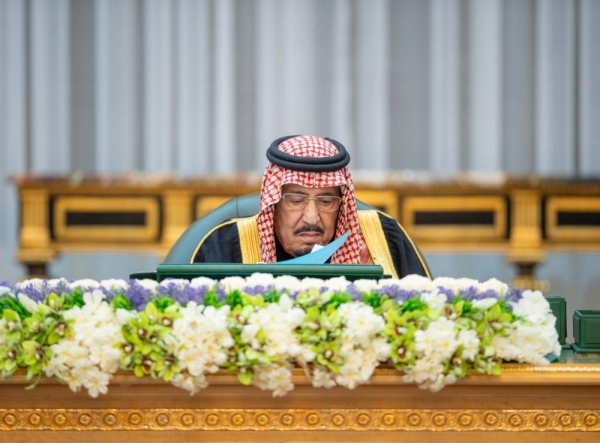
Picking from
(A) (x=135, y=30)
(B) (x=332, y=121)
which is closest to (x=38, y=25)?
(A) (x=135, y=30)

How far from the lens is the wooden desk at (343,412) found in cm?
184

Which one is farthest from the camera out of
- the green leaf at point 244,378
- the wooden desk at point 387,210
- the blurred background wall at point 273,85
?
the blurred background wall at point 273,85

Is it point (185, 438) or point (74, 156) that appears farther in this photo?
point (74, 156)

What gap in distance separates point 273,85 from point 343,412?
6420 millimetres

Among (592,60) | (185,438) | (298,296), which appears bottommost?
(185,438)

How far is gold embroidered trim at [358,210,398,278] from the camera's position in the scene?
9.59 ft

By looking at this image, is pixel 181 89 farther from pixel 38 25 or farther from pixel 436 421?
pixel 436 421

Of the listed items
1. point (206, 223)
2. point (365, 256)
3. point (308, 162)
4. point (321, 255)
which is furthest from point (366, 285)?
point (206, 223)

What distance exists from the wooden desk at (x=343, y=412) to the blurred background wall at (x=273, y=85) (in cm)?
618

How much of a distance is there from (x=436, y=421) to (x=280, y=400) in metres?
0.28

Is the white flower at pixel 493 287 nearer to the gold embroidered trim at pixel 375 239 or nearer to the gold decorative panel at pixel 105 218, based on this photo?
the gold embroidered trim at pixel 375 239

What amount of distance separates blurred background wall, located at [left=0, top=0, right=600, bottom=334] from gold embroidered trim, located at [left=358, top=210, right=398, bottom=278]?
5.03 meters

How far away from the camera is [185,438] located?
6.07ft

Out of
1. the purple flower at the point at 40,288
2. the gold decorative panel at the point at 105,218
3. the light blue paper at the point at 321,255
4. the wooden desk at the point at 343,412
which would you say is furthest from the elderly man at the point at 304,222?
the gold decorative panel at the point at 105,218
